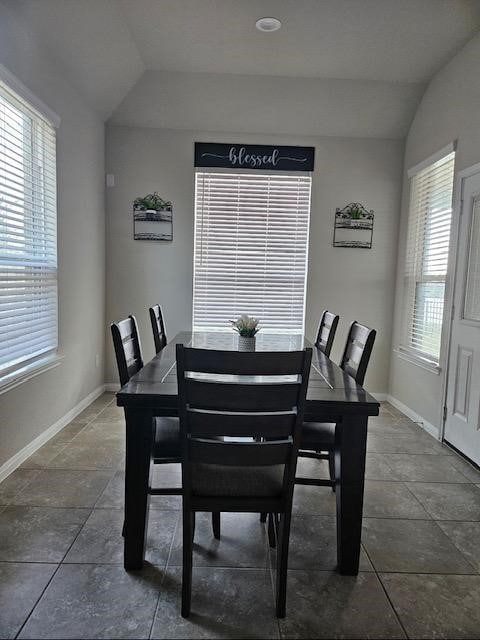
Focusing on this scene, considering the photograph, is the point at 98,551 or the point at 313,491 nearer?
the point at 98,551

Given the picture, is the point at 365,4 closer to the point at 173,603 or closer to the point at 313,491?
the point at 313,491

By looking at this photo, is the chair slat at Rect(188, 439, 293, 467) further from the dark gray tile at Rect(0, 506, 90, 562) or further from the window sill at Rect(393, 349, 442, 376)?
the window sill at Rect(393, 349, 442, 376)

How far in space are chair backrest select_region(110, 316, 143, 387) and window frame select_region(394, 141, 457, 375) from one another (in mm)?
2405

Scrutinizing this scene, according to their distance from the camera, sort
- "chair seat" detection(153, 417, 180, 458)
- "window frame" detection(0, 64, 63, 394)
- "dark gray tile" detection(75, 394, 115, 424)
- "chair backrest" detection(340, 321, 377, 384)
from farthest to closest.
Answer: "dark gray tile" detection(75, 394, 115, 424) → "window frame" detection(0, 64, 63, 394) → "chair backrest" detection(340, 321, 377, 384) → "chair seat" detection(153, 417, 180, 458)

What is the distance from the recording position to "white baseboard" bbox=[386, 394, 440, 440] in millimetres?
3499

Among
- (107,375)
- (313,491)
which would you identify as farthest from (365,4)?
(107,375)

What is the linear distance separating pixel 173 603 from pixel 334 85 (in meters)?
4.05

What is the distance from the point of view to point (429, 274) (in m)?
3.76

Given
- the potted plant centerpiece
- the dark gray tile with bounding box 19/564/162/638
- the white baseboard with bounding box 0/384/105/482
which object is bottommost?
the dark gray tile with bounding box 19/564/162/638

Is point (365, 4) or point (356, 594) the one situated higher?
point (365, 4)

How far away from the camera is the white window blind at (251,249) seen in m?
4.40

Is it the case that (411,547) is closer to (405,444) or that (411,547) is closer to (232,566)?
(232,566)

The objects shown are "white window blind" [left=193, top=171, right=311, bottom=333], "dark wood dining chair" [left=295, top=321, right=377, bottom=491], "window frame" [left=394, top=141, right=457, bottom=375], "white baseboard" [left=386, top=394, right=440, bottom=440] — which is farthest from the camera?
"white window blind" [left=193, top=171, right=311, bottom=333]

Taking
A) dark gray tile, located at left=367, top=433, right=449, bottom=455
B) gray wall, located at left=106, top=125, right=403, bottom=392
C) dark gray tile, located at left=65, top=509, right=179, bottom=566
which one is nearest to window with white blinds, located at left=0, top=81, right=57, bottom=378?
dark gray tile, located at left=65, top=509, right=179, bottom=566
